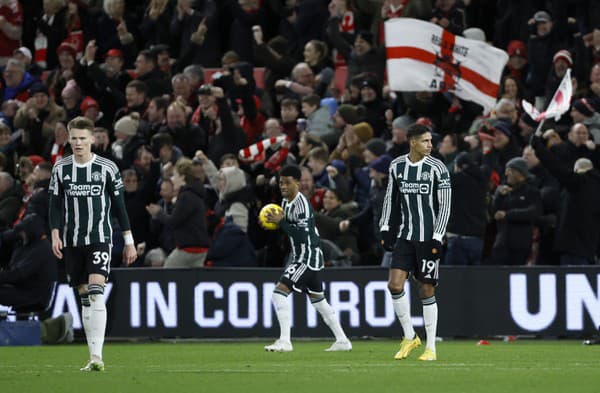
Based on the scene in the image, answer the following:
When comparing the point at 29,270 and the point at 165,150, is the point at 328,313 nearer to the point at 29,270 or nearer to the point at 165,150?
the point at 29,270

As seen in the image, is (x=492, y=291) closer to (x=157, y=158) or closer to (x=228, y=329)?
(x=228, y=329)

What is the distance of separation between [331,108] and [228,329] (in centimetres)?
457

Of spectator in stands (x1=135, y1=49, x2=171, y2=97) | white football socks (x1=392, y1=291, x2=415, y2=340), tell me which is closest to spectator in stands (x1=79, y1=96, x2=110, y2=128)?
spectator in stands (x1=135, y1=49, x2=171, y2=97)

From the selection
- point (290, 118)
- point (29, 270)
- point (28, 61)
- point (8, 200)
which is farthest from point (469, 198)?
point (28, 61)

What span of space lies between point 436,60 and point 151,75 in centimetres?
544

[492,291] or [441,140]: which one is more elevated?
[441,140]

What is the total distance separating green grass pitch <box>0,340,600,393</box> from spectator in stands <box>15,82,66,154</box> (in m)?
6.65

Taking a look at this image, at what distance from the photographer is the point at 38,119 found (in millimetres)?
23125

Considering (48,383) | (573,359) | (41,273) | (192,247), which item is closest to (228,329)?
(192,247)

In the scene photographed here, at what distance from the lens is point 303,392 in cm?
993

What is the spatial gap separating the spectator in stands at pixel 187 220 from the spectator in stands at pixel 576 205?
4.50 meters

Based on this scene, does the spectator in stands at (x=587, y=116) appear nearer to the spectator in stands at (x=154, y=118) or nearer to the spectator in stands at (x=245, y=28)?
the spectator in stands at (x=154, y=118)

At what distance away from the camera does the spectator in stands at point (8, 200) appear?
794 inches

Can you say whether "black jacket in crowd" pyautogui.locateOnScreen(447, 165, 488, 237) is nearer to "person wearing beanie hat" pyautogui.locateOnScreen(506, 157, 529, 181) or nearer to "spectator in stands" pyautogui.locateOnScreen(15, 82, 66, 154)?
"person wearing beanie hat" pyautogui.locateOnScreen(506, 157, 529, 181)
